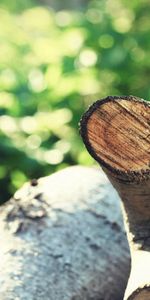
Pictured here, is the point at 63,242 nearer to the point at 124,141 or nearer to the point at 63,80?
the point at 124,141

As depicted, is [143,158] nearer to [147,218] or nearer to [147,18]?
[147,218]

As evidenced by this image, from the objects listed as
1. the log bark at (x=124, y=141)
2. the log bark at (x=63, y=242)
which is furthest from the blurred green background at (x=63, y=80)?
the log bark at (x=124, y=141)

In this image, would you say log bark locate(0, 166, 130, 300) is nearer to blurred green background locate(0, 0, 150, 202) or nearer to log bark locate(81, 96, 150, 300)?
log bark locate(81, 96, 150, 300)

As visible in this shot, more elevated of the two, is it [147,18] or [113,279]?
[147,18]

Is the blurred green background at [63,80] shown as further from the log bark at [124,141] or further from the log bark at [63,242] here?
the log bark at [124,141]

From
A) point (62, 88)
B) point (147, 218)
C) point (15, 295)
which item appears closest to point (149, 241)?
point (147, 218)

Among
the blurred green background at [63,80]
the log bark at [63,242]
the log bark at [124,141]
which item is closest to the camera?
the log bark at [124,141]

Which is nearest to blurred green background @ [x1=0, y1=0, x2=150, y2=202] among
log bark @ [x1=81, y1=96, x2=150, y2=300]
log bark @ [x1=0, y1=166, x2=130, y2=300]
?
log bark @ [x1=0, y1=166, x2=130, y2=300]
